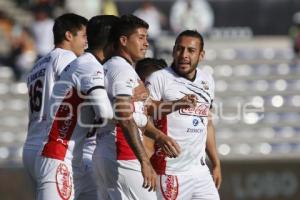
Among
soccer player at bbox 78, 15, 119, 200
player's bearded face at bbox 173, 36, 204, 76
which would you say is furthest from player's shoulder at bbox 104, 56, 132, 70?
player's bearded face at bbox 173, 36, 204, 76

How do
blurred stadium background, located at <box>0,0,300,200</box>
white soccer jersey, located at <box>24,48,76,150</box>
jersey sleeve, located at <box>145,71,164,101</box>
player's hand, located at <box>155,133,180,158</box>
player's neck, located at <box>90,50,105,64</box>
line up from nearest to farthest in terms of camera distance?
player's hand, located at <box>155,133,180,158</box>
white soccer jersey, located at <box>24,48,76,150</box>
player's neck, located at <box>90,50,105,64</box>
jersey sleeve, located at <box>145,71,164,101</box>
blurred stadium background, located at <box>0,0,300,200</box>

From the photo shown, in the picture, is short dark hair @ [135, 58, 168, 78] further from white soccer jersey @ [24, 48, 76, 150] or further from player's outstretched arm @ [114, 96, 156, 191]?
player's outstretched arm @ [114, 96, 156, 191]

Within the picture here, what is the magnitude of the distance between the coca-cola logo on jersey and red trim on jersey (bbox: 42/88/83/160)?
3.99 ft

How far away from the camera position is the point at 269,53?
1894cm

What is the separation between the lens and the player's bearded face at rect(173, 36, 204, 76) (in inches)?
351

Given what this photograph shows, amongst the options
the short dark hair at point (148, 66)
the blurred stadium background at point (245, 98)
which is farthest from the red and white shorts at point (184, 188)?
the blurred stadium background at point (245, 98)

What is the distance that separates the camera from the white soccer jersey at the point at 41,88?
8.32 meters

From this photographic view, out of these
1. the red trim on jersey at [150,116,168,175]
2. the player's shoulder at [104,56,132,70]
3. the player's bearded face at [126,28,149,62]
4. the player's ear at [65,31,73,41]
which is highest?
the player's ear at [65,31,73,41]

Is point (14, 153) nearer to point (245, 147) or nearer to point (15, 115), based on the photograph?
point (15, 115)

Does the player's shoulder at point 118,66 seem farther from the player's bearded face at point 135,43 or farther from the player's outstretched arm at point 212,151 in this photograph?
the player's outstretched arm at point 212,151

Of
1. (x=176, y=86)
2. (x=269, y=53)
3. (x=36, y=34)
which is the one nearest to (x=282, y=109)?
(x=269, y=53)

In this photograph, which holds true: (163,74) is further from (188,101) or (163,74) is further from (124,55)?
(124,55)

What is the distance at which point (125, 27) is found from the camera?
319 inches

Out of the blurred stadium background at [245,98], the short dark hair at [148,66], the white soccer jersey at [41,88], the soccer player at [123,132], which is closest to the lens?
the soccer player at [123,132]
